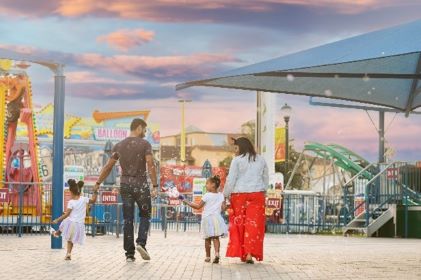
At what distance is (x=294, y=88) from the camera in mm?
15234

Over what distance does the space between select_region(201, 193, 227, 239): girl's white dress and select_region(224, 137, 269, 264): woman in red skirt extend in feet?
0.80

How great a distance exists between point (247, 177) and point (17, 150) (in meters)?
12.7

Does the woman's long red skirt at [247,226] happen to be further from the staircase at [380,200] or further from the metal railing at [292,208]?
the staircase at [380,200]

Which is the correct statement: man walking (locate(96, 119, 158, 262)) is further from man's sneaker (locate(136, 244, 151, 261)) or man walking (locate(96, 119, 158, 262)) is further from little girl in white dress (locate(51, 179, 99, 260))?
little girl in white dress (locate(51, 179, 99, 260))

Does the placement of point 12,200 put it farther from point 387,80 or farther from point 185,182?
point 185,182

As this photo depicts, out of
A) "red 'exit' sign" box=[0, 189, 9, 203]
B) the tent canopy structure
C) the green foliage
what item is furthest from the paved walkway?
the green foliage

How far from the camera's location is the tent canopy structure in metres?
11.0

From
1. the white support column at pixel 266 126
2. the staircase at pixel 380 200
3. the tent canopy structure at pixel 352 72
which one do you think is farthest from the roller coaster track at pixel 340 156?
the tent canopy structure at pixel 352 72

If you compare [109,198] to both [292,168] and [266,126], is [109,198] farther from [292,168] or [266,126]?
[292,168]

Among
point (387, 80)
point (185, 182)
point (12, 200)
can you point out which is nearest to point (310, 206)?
point (12, 200)

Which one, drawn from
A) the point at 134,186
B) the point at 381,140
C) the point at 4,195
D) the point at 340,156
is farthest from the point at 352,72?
the point at 340,156

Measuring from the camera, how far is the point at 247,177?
1209cm

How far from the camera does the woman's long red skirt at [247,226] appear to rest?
1188 centimetres

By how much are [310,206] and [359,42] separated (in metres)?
19.3
